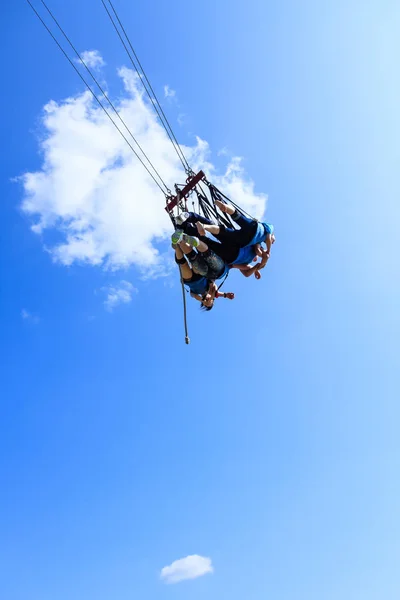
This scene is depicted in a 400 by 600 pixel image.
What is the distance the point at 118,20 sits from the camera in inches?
338

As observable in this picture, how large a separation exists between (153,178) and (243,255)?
8.19ft

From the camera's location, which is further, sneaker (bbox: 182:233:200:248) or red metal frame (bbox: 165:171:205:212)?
red metal frame (bbox: 165:171:205:212)

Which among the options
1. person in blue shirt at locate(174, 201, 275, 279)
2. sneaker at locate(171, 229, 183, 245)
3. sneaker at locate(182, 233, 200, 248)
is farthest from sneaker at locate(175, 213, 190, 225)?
sneaker at locate(182, 233, 200, 248)

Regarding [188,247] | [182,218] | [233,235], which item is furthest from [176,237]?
[233,235]

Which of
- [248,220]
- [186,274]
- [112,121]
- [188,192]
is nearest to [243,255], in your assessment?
[248,220]

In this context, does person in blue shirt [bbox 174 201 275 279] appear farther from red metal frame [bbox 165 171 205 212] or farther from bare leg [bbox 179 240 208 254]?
red metal frame [bbox 165 171 205 212]

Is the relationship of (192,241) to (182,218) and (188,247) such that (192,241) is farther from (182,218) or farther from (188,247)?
(182,218)

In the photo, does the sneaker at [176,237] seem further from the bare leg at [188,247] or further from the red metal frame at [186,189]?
the red metal frame at [186,189]

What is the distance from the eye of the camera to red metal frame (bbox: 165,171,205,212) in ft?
25.5

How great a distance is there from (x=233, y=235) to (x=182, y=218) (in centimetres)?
101

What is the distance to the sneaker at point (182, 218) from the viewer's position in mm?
6945

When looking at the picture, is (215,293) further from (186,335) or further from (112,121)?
(112,121)

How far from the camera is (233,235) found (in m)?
7.26

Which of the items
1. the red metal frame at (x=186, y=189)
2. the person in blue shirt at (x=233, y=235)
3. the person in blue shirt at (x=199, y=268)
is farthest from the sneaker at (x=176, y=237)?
the red metal frame at (x=186, y=189)
